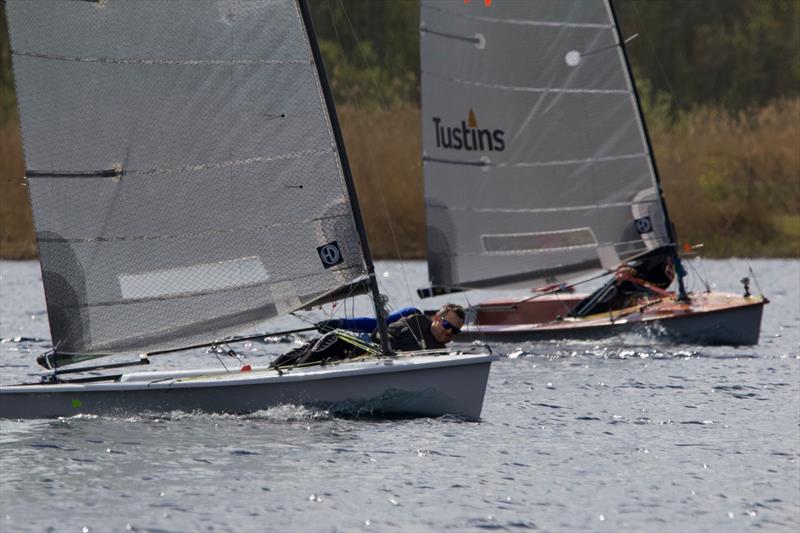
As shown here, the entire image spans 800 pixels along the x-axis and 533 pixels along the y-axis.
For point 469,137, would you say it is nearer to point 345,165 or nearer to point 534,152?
point 534,152

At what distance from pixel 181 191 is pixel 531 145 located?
8.86 metres

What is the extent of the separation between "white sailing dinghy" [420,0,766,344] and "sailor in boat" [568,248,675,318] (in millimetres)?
30

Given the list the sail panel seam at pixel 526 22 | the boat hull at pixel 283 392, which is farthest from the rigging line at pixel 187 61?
the sail panel seam at pixel 526 22

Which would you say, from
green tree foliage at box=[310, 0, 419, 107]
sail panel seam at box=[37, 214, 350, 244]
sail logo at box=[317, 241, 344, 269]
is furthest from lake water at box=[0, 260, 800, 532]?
green tree foliage at box=[310, 0, 419, 107]

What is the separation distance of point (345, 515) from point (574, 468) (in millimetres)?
2357

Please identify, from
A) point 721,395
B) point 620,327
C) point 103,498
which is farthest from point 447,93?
point 103,498

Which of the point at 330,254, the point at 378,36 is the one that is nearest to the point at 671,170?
the point at 378,36

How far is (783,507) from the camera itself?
1072 centimetres

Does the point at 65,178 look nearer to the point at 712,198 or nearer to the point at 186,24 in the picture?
the point at 186,24

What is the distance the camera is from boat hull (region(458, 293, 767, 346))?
19875mm

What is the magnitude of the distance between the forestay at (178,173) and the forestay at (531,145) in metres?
7.66

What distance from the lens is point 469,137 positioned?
21.6m

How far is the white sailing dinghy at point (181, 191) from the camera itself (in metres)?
13.2

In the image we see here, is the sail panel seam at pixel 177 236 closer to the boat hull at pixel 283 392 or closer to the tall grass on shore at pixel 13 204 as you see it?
the boat hull at pixel 283 392
